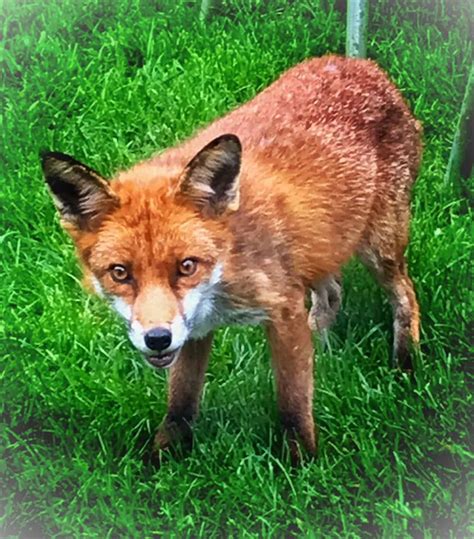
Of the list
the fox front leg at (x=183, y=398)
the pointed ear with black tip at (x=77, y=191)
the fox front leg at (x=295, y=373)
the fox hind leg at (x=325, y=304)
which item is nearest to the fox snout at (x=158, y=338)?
the pointed ear with black tip at (x=77, y=191)

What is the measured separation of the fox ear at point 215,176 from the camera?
2.78 meters

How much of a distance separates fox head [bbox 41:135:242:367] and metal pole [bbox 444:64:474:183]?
3.46ft

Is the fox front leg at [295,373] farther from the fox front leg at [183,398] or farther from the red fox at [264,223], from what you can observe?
the fox front leg at [183,398]

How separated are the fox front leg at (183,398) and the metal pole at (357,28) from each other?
3.82 ft

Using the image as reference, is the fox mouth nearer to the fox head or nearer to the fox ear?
the fox head

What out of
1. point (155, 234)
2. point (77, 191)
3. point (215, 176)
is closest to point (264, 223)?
point (215, 176)

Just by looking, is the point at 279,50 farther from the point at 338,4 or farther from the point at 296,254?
the point at 296,254

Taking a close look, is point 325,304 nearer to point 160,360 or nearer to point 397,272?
point 397,272

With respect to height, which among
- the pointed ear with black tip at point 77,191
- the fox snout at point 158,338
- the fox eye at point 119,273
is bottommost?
the fox snout at point 158,338

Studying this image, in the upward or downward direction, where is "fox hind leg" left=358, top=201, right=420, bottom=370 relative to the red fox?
downward

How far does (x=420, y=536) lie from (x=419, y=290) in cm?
105

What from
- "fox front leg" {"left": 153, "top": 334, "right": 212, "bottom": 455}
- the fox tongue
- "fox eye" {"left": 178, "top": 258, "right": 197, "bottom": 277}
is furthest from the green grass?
"fox eye" {"left": 178, "top": 258, "right": 197, "bottom": 277}

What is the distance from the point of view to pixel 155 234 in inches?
109

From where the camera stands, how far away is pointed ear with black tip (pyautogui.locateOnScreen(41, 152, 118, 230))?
275 cm
